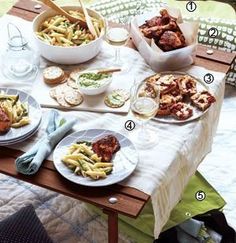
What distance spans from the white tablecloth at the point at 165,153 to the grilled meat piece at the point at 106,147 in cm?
6

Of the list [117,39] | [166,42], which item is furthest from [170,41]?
[117,39]

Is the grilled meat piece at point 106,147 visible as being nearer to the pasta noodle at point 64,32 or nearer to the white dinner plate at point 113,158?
the white dinner plate at point 113,158

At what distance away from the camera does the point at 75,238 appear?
1.51m

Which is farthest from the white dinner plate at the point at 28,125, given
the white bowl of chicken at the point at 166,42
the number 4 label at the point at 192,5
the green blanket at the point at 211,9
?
the green blanket at the point at 211,9

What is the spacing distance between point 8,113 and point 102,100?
246mm

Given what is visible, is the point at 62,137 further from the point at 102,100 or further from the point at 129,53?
the point at 129,53

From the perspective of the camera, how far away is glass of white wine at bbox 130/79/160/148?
1242 millimetres

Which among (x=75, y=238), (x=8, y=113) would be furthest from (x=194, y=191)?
(x=8, y=113)

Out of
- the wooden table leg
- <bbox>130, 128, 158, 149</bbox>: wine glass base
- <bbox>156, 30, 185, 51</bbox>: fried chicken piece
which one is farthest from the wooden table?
<bbox>156, 30, 185, 51</bbox>: fried chicken piece

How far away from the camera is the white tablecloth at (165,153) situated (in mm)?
1188

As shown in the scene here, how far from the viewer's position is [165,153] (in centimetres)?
124

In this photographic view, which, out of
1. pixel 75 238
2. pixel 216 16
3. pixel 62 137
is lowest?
pixel 75 238

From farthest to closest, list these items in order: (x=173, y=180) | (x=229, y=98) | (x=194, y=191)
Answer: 1. (x=229, y=98)
2. (x=194, y=191)
3. (x=173, y=180)

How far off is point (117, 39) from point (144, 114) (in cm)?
32
